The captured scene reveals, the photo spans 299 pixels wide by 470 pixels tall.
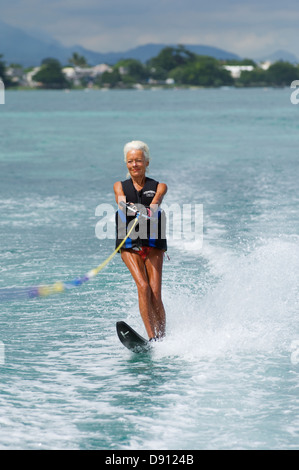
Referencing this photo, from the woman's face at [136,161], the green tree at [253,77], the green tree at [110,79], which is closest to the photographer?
the woman's face at [136,161]

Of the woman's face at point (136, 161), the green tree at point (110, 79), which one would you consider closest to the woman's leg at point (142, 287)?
the woman's face at point (136, 161)

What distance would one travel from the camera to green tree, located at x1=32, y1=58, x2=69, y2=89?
18638 cm

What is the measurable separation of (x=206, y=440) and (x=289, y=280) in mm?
3856

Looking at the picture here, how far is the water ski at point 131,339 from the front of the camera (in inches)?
235

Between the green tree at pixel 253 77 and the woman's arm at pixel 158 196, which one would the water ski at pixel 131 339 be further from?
the green tree at pixel 253 77

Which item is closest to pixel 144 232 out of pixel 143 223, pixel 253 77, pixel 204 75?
pixel 143 223

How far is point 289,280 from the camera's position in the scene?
8367mm

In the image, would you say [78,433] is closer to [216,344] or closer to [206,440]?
[206,440]

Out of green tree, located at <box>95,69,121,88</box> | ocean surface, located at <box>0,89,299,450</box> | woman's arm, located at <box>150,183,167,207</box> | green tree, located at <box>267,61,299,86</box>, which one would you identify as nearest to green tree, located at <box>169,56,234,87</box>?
green tree, located at <box>267,61,299,86</box>

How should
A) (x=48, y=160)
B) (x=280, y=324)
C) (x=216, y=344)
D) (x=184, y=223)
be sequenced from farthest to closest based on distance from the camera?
(x=48, y=160), (x=184, y=223), (x=280, y=324), (x=216, y=344)

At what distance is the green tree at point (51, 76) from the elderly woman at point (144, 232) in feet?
608

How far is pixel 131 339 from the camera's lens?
6078 mm
